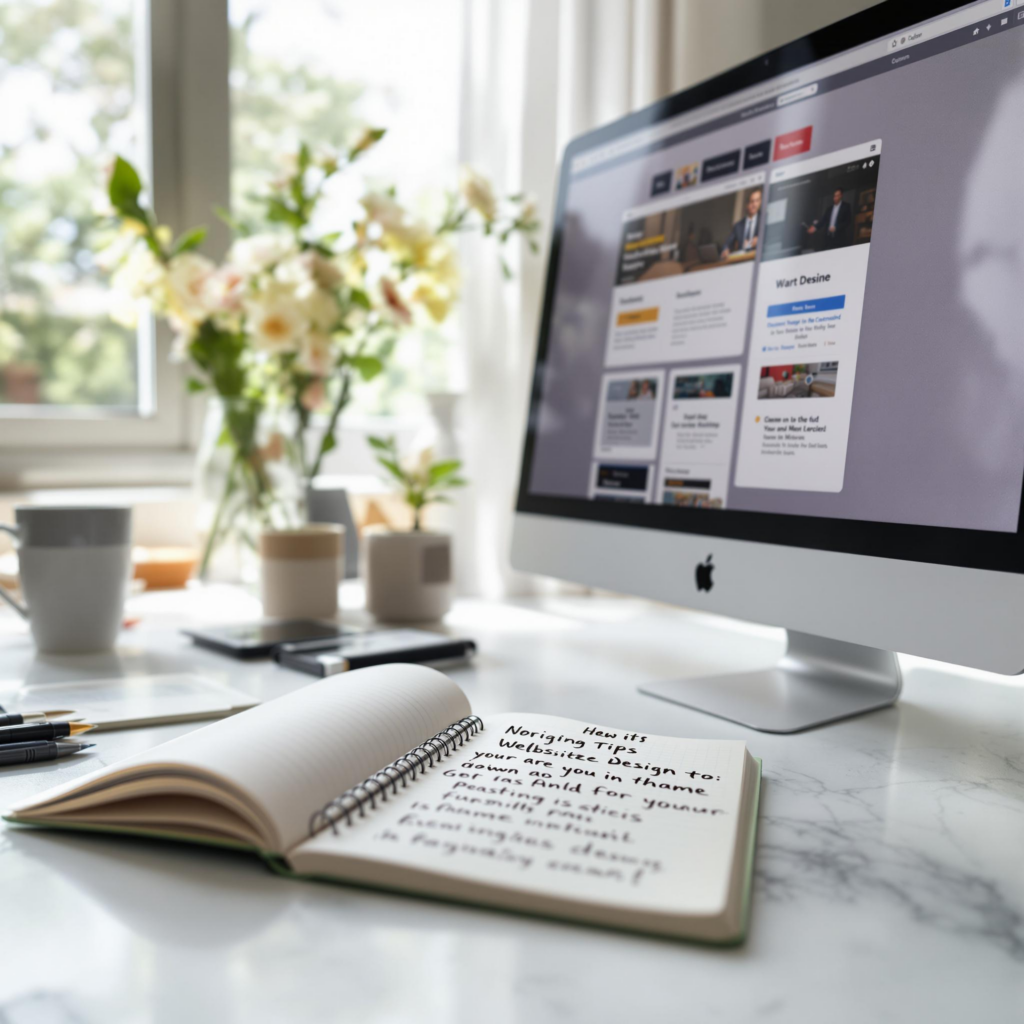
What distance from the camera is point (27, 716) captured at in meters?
0.66

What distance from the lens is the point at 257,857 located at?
0.45 metres

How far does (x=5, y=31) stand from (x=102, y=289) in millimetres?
441

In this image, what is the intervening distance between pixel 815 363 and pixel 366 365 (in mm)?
791

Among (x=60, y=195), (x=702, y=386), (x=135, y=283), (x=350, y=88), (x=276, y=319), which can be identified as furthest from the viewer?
(x=350, y=88)

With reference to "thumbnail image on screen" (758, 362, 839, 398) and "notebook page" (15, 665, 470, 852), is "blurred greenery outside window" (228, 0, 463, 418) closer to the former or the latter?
"thumbnail image on screen" (758, 362, 839, 398)

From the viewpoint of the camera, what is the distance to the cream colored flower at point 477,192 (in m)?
1.34

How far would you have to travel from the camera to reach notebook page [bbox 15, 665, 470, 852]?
44 centimetres

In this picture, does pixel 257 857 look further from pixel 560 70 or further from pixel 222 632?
pixel 560 70

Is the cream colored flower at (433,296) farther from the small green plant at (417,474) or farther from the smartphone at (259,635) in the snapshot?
the smartphone at (259,635)

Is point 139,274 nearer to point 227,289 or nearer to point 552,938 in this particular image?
point 227,289

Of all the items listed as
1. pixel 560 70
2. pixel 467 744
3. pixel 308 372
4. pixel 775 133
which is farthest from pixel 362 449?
pixel 467 744

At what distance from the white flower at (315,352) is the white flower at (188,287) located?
0.17 meters

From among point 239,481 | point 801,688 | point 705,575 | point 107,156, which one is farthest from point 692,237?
point 107,156

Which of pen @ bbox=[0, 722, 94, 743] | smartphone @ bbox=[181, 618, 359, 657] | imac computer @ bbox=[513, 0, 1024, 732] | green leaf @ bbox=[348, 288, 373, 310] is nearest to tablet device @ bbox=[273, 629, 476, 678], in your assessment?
smartphone @ bbox=[181, 618, 359, 657]
